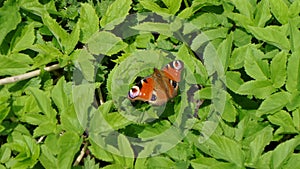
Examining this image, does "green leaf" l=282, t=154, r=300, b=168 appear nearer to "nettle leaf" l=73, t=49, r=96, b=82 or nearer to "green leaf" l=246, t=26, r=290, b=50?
"green leaf" l=246, t=26, r=290, b=50

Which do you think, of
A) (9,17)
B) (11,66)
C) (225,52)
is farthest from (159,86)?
(9,17)

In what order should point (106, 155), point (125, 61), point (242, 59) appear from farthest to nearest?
1. point (125, 61)
2. point (242, 59)
3. point (106, 155)

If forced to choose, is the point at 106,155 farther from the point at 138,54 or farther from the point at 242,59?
the point at 242,59

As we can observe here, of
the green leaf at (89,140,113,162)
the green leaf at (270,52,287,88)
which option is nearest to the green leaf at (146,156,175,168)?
the green leaf at (89,140,113,162)

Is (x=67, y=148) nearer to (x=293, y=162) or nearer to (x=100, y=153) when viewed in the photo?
(x=100, y=153)

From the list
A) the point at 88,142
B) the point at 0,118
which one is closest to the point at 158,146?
the point at 88,142

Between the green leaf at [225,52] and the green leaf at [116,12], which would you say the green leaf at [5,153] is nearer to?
the green leaf at [116,12]

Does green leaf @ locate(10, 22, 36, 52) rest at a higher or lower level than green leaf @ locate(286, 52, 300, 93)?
lower
